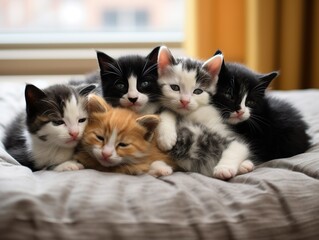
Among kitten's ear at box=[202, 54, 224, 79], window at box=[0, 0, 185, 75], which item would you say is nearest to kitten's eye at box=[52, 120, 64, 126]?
kitten's ear at box=[202, 54, 224, 79]

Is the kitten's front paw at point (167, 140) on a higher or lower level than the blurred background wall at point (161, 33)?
lower

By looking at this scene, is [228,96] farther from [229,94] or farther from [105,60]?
[105,60]

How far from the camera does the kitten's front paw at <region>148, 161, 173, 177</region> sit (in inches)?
48.9

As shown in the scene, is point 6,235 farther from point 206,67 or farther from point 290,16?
point 290,16

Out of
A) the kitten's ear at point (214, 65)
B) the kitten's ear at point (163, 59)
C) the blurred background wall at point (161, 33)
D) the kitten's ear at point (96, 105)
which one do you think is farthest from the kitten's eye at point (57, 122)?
the blurred background wall at point (161, 33)

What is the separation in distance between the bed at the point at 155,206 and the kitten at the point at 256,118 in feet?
0.88

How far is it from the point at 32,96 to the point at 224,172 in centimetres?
60

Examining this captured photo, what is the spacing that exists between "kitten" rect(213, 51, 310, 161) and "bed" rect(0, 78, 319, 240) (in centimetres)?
27

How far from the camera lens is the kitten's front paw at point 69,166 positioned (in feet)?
4.05

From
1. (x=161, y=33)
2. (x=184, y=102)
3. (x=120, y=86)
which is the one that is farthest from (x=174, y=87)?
(x=161, y=33)

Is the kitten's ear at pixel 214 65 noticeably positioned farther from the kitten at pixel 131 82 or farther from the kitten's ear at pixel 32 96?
the kitten's ear at pixel 32 96

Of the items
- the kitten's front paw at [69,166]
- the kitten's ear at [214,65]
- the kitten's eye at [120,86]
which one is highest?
the kitten's ear at [214,65]

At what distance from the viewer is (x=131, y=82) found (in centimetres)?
142

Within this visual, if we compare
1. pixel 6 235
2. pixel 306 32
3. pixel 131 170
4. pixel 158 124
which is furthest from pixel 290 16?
pixel 6 235
